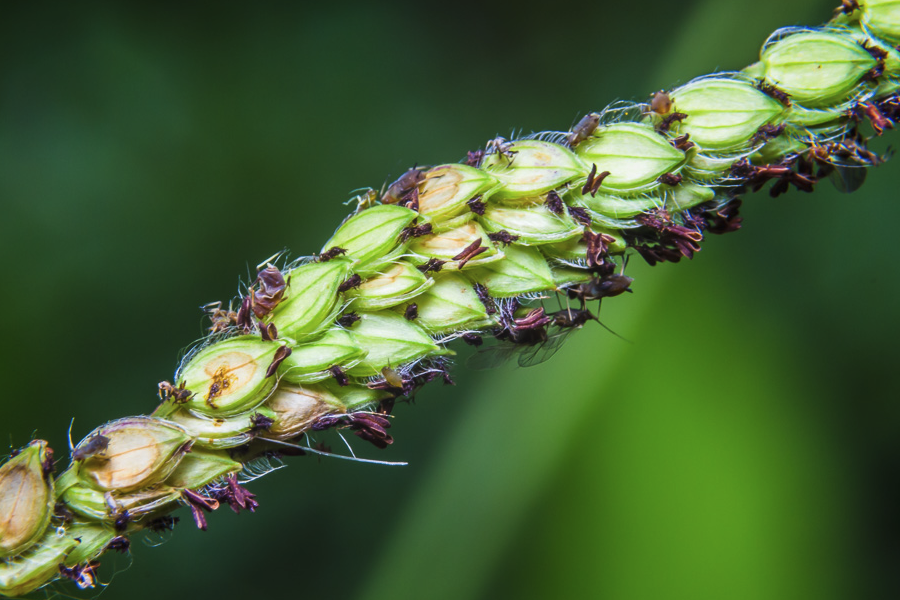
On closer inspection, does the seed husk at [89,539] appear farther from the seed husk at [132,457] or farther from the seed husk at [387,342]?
the seed husk at [387,342]

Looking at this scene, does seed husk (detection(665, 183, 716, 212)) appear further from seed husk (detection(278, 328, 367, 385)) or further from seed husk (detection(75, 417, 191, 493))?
seed husk (detection(75, 417, 191, 493))

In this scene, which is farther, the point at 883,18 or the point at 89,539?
the point at 883,18

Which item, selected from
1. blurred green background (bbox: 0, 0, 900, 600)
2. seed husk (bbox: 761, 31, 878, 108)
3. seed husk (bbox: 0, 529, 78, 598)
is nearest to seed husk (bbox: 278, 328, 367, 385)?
seed husk (bbox: 0, 529, 78, 598)

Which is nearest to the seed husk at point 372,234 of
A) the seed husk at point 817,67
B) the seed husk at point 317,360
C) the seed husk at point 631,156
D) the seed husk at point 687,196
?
the seed husk at point 317,360

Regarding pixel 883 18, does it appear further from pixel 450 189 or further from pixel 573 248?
pixel 450 189

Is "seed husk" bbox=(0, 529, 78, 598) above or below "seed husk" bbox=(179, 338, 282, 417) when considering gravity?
below

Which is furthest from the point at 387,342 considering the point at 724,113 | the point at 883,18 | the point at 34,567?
the point at 883,18
